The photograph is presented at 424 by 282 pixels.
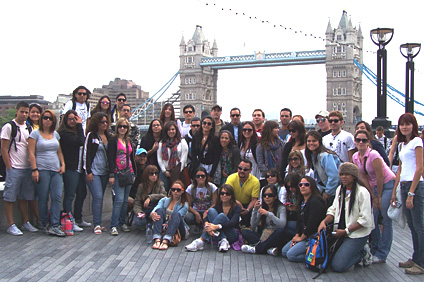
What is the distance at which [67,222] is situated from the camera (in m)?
5.61

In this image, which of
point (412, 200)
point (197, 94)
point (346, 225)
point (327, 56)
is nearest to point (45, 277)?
point (346, 225)

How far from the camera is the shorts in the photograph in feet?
18.2

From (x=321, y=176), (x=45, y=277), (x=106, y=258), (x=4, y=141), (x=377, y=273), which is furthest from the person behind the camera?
(x=4, y=141)

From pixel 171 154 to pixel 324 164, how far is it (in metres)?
2.07

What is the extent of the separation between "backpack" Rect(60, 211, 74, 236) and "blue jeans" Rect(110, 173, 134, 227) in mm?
466

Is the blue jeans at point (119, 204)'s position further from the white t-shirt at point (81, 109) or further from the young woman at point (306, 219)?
the young woman at point (306, 219)

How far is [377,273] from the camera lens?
4.39m

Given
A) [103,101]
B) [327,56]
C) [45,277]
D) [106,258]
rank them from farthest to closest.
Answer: [327,56] < [103,101] < [106,258] < [45,277]

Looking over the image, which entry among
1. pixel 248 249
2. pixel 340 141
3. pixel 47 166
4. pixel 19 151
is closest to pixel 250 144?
pixel 340 141

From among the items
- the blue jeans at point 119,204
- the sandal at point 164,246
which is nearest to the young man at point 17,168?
the blue jeans at point 119,204

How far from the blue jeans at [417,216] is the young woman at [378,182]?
9.4 inches

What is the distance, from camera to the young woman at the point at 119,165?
5.77m

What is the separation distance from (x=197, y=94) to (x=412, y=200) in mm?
70154

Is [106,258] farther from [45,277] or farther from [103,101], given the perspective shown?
[103,101]
